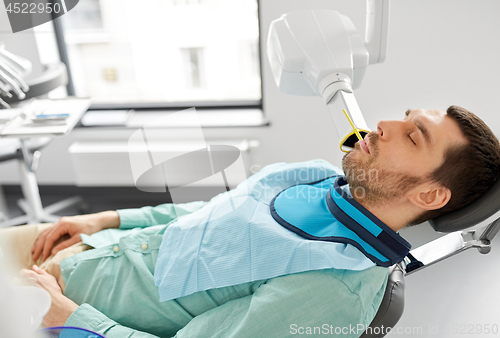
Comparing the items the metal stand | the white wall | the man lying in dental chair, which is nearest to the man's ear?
the man lying in dental chair

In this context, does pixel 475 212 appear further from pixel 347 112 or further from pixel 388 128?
pixel 347 112

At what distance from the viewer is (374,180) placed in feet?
3.52

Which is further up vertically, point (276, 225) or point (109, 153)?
point (276, 225)

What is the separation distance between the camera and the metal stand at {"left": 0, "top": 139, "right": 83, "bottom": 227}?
7.00 feet

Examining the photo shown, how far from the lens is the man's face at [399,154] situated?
1.01m

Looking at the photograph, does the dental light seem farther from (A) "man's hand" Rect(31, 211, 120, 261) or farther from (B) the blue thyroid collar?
(A) "man's hand" Rect(31, 211, 120, 261)

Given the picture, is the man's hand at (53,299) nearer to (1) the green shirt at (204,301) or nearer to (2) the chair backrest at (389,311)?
(1) the green shirt at (204,301)

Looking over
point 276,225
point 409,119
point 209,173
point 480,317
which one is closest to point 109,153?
point 209,173

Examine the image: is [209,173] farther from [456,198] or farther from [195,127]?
[456,198]

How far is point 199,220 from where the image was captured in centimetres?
121

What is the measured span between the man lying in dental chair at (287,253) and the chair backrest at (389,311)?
0.02 m

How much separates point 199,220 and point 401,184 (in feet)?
1.97

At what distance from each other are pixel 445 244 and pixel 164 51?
2.06m

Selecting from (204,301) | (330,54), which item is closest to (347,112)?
(330,54)
